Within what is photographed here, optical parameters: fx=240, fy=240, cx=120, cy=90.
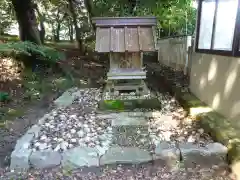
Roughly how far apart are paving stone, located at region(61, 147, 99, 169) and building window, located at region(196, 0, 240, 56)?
84.5 inches

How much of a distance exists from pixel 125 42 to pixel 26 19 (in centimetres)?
380

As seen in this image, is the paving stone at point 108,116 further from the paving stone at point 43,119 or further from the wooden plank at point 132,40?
the wooden plank at point 132,40

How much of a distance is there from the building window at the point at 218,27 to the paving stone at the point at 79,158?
2146mm

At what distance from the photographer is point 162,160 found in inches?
107

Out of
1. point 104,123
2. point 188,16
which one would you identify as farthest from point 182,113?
point 188,16

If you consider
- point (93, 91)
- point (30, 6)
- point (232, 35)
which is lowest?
point (93, 91)

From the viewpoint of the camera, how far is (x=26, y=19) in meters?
6.71

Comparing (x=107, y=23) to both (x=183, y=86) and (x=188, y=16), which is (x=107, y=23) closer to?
(x=183, y=86)

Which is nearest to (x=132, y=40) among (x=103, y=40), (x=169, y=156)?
(x=103, y=40)

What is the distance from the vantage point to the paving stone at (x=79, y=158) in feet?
8.88

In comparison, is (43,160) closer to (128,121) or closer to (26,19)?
(128,121)

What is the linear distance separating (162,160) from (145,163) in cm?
20

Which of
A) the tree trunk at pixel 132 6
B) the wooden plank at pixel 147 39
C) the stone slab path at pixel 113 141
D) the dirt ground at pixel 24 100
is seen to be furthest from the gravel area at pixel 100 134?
the tree trunk at pixel 132 6

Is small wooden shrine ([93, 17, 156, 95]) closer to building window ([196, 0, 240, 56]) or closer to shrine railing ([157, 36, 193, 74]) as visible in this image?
building window ([196, 0, 240, 56])
